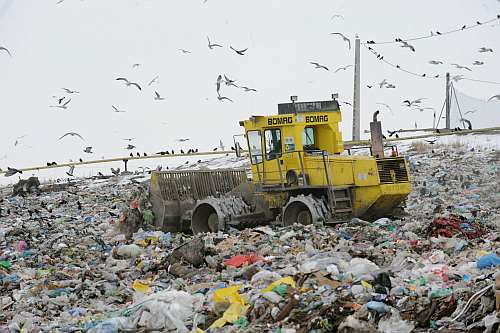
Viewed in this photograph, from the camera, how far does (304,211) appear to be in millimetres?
9805

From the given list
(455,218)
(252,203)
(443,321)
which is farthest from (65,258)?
(443,321)

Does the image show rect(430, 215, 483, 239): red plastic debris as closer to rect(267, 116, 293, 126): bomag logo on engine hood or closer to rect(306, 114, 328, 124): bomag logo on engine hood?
rect(306, 114, 328, 124): bomag logo on engine hood

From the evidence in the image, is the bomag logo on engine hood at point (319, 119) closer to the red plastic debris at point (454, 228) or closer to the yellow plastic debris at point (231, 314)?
the red plastic debris at point (454, 228)

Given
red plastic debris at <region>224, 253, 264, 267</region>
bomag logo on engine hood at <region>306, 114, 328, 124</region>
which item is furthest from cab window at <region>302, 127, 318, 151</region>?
red plastic debris at <region>224, 253, 264, 267</region>

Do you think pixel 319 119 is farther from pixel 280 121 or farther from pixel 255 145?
pixel 255 145

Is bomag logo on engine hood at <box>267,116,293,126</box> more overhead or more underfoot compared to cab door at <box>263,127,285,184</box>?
more overhead

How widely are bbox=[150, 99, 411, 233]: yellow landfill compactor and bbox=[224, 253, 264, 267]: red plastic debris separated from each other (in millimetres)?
1981

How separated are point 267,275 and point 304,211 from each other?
371 centimetres

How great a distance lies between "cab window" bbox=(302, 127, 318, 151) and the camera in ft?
33.6

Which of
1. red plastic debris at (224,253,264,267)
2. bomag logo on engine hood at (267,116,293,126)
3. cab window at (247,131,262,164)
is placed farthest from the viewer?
cab window at (247,131,262,164)

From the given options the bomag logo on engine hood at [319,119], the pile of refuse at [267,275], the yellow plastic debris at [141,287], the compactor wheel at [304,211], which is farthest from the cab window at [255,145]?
the yellow plastic debris at [141,287]

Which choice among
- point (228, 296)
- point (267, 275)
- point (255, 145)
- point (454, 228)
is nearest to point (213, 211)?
point (255, 145)

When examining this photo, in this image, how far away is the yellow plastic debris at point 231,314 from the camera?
507 cm

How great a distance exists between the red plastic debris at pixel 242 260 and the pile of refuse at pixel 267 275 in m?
0.01
